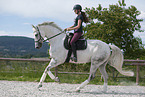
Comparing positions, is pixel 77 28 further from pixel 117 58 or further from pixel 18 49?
pixel 18 49

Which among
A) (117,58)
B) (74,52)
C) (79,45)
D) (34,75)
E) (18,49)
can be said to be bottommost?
(18,49)

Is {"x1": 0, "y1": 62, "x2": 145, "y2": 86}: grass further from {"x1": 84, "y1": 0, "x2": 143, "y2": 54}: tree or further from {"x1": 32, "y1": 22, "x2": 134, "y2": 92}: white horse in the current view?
{"x1": 84, "y1": 0, "x2": 143, "y2": 54}: tree

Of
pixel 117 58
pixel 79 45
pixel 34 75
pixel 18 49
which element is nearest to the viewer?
pixel 79 45

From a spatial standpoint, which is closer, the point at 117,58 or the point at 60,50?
the point at 60,50

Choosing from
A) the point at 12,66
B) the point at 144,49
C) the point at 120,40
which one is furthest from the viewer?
the point at 144,49

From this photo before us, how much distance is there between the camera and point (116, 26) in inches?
808

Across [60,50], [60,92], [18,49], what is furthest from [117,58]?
[18,49]

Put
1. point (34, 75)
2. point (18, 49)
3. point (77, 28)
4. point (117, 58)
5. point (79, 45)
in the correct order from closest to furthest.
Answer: point (77, 28) → point (79, 45) → point (117, 58) → point (34, 75) → point (18, 49)

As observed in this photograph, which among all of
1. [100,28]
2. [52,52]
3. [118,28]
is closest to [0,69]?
[52,52]

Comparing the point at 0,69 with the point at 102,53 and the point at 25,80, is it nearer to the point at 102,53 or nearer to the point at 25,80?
the point at 25,80

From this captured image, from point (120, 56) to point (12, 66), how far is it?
7605 mm

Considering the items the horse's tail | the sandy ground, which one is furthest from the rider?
the horse's tail

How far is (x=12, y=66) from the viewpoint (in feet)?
37.6

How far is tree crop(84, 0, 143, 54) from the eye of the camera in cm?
2005
